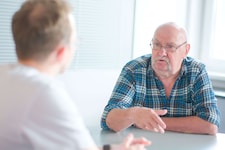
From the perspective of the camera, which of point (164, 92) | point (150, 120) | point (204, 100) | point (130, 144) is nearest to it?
point (130, 144)

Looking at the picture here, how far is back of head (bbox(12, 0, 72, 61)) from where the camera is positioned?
39.2 inches

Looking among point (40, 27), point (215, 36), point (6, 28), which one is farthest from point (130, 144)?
point (215, 36)

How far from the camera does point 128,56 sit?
3133mm

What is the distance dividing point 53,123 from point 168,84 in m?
1.50

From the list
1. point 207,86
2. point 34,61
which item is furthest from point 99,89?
point 34,61

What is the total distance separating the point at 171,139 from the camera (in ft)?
6.09

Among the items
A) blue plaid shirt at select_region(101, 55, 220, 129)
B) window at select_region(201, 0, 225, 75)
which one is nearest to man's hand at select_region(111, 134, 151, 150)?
blue plaid shirt at select_region(101, 55, 220, 129)

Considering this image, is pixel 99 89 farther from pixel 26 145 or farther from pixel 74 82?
pixel 26 145

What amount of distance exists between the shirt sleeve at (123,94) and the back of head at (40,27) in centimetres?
112

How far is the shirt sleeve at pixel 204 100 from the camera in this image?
82.7 inches

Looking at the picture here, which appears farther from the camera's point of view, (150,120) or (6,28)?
(6,28)

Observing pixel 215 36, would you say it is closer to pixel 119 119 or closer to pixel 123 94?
pixel 123 94

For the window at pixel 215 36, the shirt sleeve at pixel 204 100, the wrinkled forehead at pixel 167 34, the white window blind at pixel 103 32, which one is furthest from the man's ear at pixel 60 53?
the window at pixel 215 36

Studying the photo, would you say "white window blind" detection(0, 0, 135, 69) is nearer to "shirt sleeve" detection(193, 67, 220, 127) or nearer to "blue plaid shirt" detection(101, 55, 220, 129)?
"blue plaid shirt" detection(101, 55, 220, 129)
